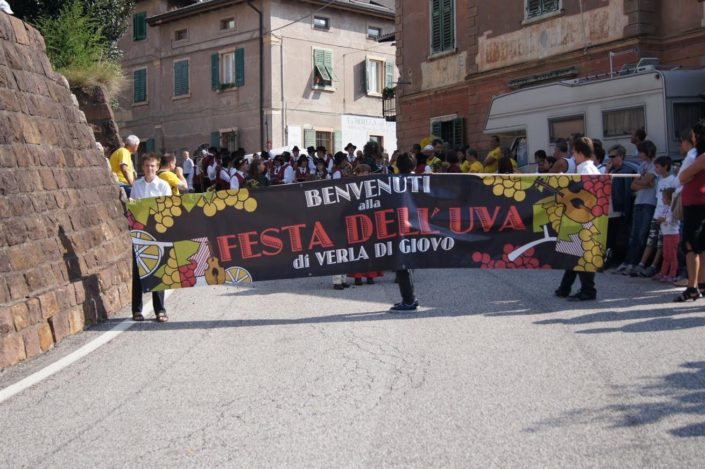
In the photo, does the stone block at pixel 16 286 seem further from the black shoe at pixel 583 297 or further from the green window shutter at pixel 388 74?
the green window shutter at pixel 388 74

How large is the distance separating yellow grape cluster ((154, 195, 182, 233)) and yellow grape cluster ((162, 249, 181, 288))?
0.29 metres

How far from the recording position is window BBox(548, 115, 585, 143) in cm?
1702

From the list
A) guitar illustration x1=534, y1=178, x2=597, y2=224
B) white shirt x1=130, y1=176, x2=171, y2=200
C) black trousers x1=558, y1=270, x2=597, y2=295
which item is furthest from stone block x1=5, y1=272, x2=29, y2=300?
black trousers x1=558, y1=270, x2=597, y2=295

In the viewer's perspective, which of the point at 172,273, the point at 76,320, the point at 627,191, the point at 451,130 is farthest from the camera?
the point at 451,130

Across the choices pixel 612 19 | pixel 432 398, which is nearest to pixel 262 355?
pixel 432 398

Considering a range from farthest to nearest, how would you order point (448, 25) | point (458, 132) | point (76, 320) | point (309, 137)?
point (309, 137)
point (448, 25)
point (458, 132)
point (76, 320)

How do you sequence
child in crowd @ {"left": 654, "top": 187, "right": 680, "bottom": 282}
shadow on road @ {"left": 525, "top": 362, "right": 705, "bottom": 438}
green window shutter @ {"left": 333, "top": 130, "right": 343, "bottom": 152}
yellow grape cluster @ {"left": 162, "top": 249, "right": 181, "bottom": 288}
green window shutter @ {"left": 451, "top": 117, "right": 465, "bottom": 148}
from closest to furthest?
shadow on road @ {"left": 525, "top": 362, "right": 705, "bottom": 438}
yellow grape cluster @ {"left": 162, "top": 249, "right": 181, "bottom": 288}
child in crowd @ {"left": 654, "top": 187, "right": 680, "bottom": 282}
green window shutter @ {"left": 451, "top": 117, "right": 465, "bottom": 148}
green window shutter @ {"left": 333, "top": 130, "right": 343, "bottom": 152}

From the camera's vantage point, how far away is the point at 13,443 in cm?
536

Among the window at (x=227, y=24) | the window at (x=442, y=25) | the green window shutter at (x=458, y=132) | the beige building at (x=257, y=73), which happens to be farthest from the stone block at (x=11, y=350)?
the window at (x=227, y=24)

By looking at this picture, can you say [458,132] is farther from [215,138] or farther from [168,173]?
[168,173]

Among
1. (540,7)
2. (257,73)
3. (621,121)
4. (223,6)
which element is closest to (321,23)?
(257,73)

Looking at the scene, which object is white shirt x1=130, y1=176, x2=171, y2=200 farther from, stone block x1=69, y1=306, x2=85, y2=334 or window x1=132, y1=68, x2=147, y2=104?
window x1=132, y1=68, x2=147, y2=104

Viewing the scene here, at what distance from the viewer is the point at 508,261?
32.6 ft

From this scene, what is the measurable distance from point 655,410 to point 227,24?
3835 cm
